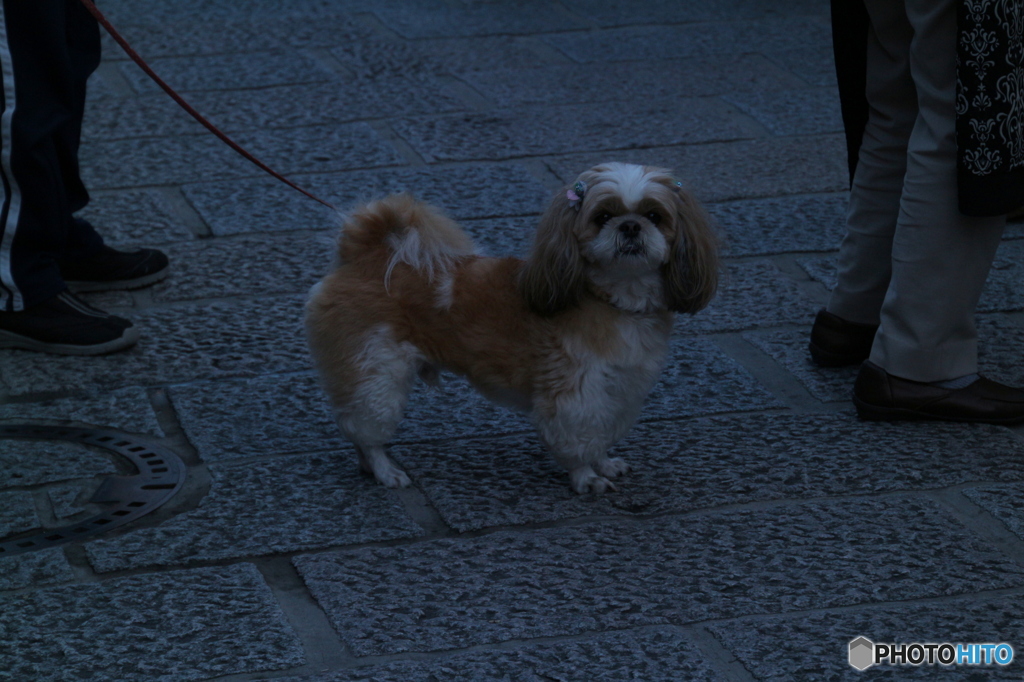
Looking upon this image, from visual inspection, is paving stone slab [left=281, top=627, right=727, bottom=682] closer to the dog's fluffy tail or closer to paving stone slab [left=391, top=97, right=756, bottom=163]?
the dog's fluffy tail

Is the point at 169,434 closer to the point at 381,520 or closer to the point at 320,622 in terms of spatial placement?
the point at 381,520

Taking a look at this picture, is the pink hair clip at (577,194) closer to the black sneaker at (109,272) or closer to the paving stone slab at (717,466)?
the paving stone slab at (717,466)

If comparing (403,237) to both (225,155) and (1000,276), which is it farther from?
(225,155)

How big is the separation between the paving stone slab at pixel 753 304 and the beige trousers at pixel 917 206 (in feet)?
1.70

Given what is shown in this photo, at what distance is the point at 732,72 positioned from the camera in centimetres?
692

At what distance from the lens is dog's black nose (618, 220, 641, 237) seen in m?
2.93

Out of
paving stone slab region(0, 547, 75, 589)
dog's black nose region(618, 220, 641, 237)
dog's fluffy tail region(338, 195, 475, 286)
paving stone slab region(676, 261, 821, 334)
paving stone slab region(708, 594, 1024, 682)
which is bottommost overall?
paving stone slab region(0, 547, 75, 589)

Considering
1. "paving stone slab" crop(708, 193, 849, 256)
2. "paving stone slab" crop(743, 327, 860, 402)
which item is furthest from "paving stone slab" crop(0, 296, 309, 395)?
"paving stone slab" crop(708, 193, 849, 256)

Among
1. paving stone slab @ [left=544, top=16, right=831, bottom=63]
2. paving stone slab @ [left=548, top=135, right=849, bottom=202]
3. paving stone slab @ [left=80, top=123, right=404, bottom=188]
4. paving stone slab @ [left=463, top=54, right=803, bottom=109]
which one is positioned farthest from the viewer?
paving stone slab @ [left=544, top=16, right=831, bottom=63]

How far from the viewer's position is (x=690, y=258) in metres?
3.03

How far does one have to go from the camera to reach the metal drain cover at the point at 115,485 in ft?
10.2

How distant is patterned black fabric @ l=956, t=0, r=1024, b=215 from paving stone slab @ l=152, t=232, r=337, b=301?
7.32 ft

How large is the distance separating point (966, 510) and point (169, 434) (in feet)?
7.20

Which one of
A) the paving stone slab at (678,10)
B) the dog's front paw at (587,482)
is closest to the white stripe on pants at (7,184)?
the dog's front paw at (587,482)
